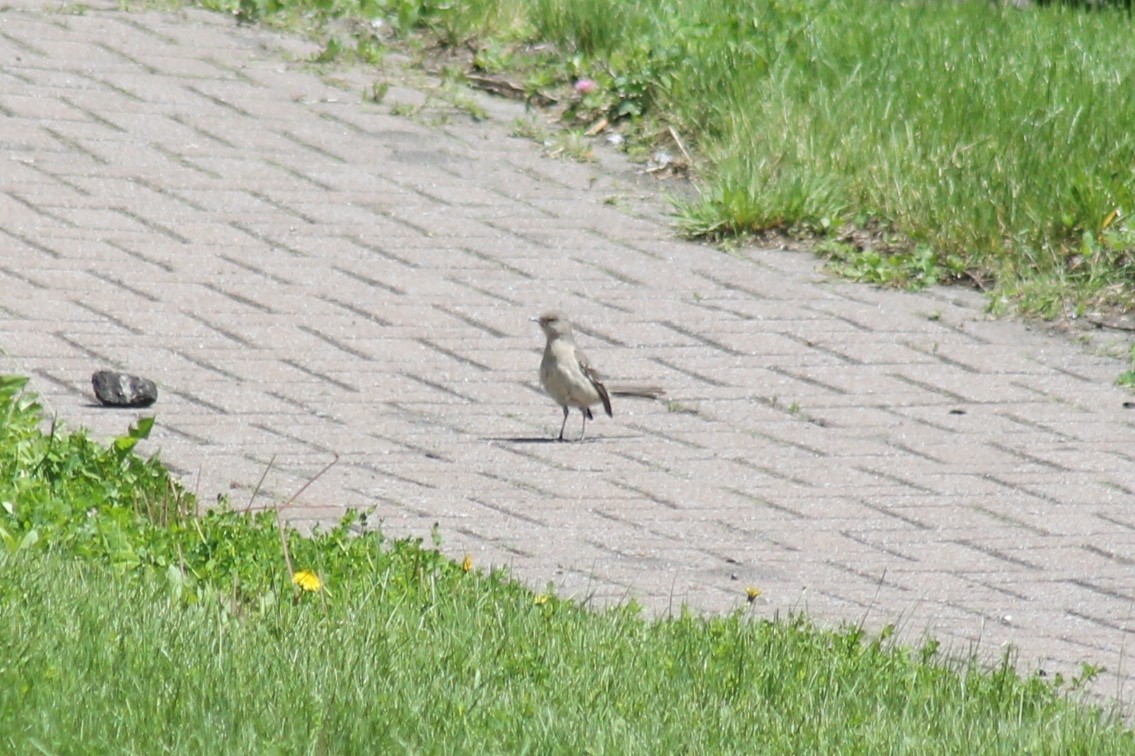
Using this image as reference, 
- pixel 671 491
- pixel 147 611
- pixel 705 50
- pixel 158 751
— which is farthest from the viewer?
pixel 705 50

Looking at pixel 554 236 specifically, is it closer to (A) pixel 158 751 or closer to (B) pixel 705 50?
(B) pixel 705 50

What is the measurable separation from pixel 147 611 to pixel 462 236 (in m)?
4.53

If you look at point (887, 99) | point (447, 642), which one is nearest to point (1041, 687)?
point (447, 642)

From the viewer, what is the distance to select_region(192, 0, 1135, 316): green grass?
30.2ft

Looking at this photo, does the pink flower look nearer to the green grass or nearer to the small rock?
the green grass

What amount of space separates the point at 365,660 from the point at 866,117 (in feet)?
19.8

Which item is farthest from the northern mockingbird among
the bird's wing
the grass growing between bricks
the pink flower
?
the pink flower

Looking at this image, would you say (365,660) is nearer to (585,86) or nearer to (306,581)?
(306,581)

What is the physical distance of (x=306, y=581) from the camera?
518 cm

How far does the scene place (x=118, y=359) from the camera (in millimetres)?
7305

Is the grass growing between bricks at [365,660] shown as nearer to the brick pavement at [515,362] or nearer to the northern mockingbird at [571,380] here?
the brick pavement at [515,362]

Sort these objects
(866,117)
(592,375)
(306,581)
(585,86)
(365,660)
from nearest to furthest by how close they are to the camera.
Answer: (365,660) < (306,581) < (592,375) < (866,117) < (585,86)

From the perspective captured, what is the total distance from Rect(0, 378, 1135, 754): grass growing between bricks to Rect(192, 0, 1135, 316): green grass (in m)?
4.20

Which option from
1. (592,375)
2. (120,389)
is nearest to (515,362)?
(592,375)
